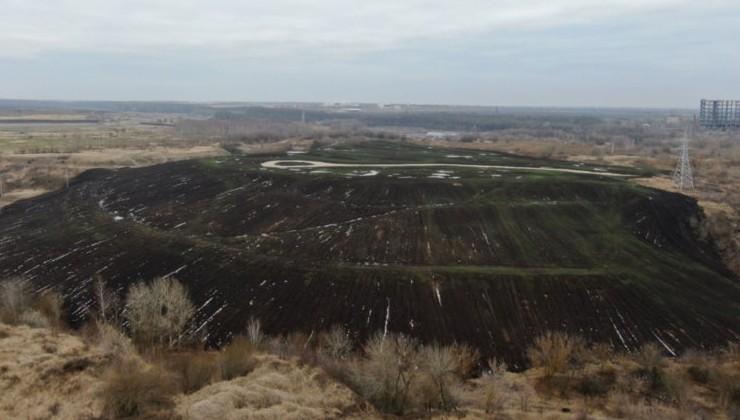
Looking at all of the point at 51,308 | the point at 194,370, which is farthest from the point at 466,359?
the point at 51,308

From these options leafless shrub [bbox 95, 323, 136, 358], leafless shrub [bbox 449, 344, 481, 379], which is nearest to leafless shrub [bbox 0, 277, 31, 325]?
leafless shrub [bbox 95, 323, 136, 358]

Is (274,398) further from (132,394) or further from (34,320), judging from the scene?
(34,320)

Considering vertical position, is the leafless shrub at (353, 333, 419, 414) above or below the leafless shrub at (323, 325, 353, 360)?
above

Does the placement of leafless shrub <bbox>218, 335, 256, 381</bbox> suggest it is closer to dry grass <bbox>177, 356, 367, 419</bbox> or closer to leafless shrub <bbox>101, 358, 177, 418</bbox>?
dry grass <bbox>177, 356, 367, 419</bbox>

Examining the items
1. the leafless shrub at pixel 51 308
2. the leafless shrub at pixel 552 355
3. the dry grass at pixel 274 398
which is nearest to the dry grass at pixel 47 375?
the dry grass at pixel 274 398

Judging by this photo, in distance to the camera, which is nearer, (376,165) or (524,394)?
(524,394)

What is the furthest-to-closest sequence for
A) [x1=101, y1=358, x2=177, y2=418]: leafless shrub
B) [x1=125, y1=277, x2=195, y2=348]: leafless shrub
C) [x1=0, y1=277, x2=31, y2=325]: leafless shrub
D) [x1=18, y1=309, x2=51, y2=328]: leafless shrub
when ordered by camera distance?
[x1=125, y1=277, x2=195, y2=348]: leafless shrub, [x1=0, y1=277, x2=31, y2=325]: leafless shrub, [x1=18, y1=309, x2=51, y2=328]: leafless shrub, [x1=101, y1=358, x2=177, y2=418]: leafless shrub
